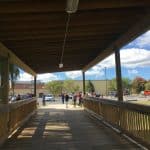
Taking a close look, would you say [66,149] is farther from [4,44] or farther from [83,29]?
[4,44]

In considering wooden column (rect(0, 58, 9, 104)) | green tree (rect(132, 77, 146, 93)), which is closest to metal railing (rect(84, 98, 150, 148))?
wooden column (rect(0, 58, 9, 104))

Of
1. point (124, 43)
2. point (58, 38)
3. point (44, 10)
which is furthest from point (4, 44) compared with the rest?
point (44, 10)

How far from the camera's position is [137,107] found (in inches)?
433

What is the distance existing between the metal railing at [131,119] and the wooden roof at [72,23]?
2206mm

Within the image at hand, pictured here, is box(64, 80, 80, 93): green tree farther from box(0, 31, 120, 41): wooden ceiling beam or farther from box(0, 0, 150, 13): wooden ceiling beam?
box(0, 0, 150, 13): wooden ceiling beam

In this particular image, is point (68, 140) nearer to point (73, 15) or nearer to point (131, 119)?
point (131, 119)

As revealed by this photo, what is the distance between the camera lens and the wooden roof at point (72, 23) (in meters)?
9.98

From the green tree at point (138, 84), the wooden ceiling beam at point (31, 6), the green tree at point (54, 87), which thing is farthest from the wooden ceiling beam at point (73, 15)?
the green tree at point (138, 84)

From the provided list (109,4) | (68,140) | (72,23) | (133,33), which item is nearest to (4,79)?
(68,140)

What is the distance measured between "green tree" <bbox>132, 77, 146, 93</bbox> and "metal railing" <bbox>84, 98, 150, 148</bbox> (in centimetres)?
11821

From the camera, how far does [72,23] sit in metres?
12.2

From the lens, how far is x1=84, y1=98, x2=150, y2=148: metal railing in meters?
10.4

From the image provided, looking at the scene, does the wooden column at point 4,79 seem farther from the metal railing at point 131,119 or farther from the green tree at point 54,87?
the green tree at point 54,87

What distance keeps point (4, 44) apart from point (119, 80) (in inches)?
169
